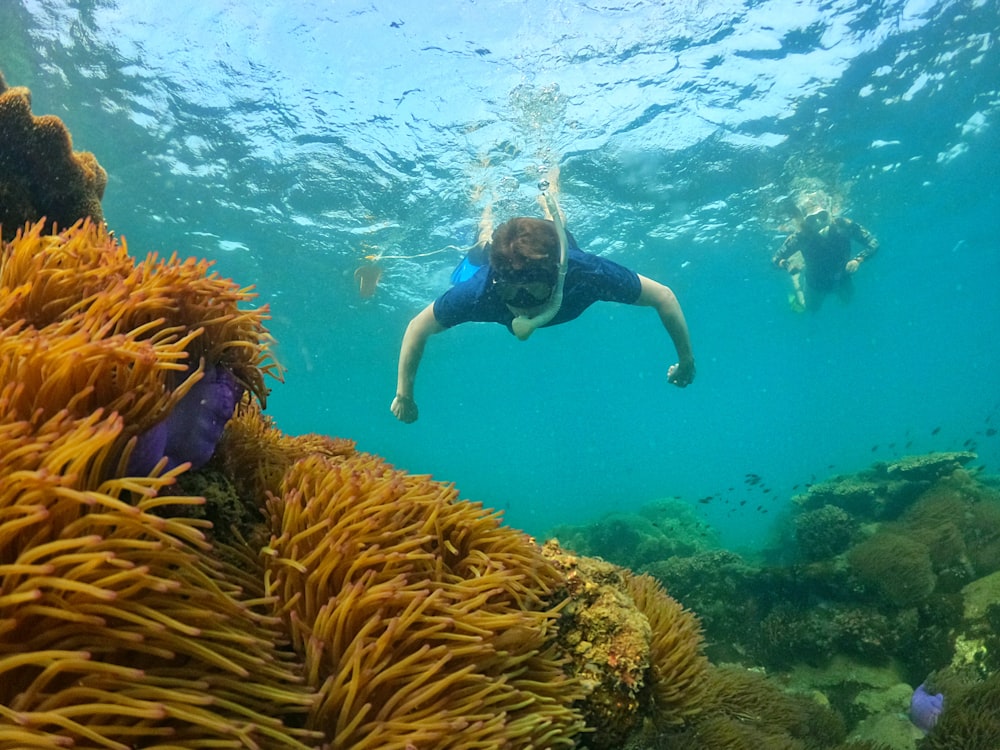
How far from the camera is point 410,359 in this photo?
6957mm

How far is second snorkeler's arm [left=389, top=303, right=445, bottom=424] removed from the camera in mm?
6766

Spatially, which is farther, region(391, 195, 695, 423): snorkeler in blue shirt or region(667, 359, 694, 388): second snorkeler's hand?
region(667, 359, 694, 388): second snorkeler's hand

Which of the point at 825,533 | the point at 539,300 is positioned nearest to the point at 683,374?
the point at 539,300

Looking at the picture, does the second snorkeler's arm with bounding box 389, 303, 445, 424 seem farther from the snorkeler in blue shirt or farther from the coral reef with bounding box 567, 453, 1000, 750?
the coral reef with bounding box 567, 453, 1000, 750

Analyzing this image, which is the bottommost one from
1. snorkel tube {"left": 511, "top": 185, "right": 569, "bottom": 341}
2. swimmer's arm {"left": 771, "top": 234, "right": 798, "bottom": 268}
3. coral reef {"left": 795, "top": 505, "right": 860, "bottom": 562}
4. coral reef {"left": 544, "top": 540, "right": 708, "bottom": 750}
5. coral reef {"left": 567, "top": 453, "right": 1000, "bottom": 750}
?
coral reef {"left": 544, "top": 540, "right": 708, "bottom": 750}

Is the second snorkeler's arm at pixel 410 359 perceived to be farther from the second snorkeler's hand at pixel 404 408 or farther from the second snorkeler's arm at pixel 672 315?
the second snorkeler's arm at pixel 672 315

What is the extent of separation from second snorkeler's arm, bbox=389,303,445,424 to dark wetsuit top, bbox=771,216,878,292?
1959 centimetres

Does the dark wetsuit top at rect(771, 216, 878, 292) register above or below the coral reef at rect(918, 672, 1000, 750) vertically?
above

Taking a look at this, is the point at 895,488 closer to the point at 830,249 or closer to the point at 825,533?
the point at 825,533

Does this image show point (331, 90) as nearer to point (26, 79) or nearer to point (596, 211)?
point (26, 79)

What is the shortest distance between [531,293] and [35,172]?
14.5 ft

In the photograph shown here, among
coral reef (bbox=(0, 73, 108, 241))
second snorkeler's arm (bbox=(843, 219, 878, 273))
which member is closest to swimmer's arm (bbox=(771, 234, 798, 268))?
second snorkeler's arm (bbox=(843, 219, 878, 273))

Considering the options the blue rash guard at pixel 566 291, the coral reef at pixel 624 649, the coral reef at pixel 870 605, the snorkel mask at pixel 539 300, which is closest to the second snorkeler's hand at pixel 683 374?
the blue rash guard at pixel 566 291

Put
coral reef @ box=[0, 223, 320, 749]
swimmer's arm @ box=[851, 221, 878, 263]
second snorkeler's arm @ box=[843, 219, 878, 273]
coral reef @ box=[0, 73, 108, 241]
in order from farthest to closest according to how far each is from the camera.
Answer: swimmer's arm @ box=[851, 221, 878, 263] → second snorkeler's arm @ box=[843, 219, 878, 273] → coral reef @ box=[0, 73, 108, 241] → coral reef @ box=[0, 223, 320, 749]
